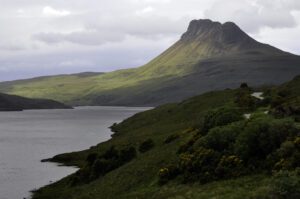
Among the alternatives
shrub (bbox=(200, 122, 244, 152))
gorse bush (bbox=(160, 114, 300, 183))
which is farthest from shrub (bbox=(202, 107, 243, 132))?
gorse bush (bbox=(160, 114, 300, 183))

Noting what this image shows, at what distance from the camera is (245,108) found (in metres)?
70.2

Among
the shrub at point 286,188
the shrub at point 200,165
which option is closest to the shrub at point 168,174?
the shrub at point 200,165

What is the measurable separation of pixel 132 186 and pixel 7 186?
22286 millimetres

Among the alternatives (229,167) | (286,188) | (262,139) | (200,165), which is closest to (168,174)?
(200,165)

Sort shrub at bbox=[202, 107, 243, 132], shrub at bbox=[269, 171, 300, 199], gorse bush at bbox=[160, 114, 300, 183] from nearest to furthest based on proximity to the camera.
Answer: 1. shrub at bbox=[269, 171, 300, 199]
2. gorse bush at bbox=[160, 114, 300, 183]
3. shrub at bbox=[202, 107, 243, 132]

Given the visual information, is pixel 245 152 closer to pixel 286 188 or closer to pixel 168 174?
pixel 168 174

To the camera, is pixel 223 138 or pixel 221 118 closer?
pixel 223 138

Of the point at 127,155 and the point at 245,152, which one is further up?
→ the point at 245,152

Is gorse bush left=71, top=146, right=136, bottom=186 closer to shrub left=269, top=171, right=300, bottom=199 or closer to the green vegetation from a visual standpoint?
the green vegetation

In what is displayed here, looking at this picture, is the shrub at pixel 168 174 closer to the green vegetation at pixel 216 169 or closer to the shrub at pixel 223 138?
the green vegetation at pixel 216 169

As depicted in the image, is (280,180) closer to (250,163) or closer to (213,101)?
(250,163)

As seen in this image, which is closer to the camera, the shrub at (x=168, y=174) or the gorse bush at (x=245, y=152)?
the gorse bush at (x=245, y=152)

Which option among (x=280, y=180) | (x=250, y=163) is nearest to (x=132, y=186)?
(x=250, y=163)

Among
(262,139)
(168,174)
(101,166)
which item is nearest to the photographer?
(262,139)
